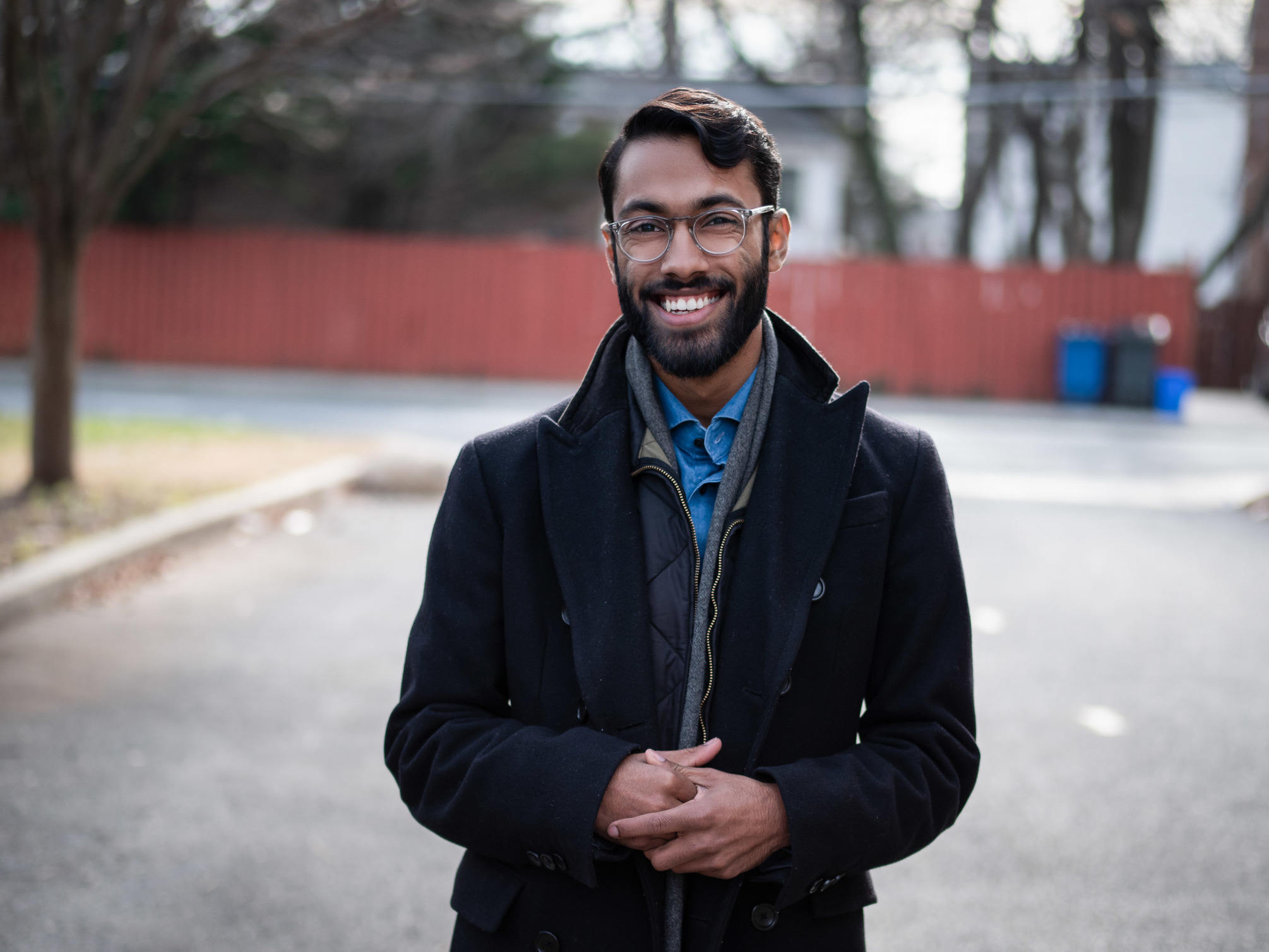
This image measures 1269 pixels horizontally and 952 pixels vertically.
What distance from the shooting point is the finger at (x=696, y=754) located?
1869 mm

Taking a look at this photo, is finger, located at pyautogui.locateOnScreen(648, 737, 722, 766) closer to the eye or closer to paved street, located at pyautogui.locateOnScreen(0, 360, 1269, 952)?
the eye

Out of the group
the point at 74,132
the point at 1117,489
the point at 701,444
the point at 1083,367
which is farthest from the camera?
the point at 1083,367

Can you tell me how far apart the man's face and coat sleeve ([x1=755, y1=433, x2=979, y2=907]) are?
1.21 feet

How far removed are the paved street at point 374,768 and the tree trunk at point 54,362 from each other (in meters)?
1.88

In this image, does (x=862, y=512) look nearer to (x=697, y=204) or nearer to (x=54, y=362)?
(x=697, y=204)

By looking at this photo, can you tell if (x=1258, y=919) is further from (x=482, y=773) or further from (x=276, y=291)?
(x=276, y=291)

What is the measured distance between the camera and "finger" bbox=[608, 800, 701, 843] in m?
1.82

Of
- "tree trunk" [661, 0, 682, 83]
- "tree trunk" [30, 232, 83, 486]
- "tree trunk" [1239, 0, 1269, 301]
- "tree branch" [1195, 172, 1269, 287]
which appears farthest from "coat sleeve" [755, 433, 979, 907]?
"tree trunk" [1239, 0, 1269, 301]

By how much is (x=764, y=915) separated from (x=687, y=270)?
100 centimetres

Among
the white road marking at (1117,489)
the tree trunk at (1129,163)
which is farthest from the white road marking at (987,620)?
the tree trunk at (1129,163)

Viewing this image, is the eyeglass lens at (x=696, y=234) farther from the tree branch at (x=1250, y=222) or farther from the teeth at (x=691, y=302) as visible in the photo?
the tree branch at (x=1250, y=222)

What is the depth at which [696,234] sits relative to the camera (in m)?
2.06

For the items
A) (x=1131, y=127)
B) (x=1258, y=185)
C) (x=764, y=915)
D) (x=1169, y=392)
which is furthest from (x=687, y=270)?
(x=1258, y=185)

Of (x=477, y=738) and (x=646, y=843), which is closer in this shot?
(x=646, y=843)
